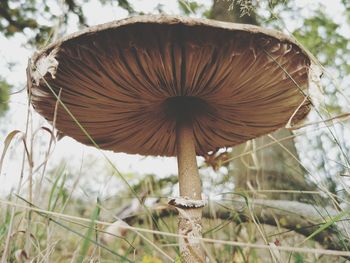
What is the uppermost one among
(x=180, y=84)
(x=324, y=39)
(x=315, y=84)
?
(x=324, y=39)

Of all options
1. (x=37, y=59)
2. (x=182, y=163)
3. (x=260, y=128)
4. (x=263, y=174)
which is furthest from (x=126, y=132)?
(x=263, y=174)

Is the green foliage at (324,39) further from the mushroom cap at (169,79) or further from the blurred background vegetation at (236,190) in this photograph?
the mushroom cap at (169,79)

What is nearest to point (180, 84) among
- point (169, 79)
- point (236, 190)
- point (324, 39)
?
point (169, 79)

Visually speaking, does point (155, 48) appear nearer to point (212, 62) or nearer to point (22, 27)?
point (212, 62)

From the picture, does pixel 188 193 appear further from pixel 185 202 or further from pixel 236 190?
pixel 236 190

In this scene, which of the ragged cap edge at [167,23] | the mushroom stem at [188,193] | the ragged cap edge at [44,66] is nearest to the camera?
the ragged cap edge at [167,23]

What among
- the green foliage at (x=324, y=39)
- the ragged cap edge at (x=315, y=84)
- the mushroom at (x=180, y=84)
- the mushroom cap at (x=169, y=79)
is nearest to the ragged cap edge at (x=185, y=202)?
the mushroom at (x=180, y=84)

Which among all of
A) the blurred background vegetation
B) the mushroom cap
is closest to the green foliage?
the blurred background vegetation
